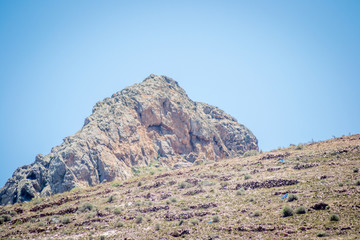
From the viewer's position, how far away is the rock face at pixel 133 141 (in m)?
45.2

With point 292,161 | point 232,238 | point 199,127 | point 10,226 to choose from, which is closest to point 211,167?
point 292,161

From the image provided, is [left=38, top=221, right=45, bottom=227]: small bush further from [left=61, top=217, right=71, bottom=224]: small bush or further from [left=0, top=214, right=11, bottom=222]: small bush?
[left=0, top=214, right=11, bottom=222]: small bush

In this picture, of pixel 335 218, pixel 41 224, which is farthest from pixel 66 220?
pixel 335 218

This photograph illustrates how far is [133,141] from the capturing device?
58156 millimetres

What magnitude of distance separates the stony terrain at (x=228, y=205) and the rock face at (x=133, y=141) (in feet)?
39.8

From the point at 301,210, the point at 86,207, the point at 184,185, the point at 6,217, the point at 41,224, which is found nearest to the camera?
the point at 301,210

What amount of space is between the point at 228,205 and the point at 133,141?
37.9 meters

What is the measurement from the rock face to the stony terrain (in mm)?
12130

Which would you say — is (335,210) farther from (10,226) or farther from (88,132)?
(88,132)

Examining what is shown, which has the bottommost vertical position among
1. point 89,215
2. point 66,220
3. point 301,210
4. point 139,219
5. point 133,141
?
point 301,210

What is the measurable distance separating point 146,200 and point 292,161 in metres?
16.5

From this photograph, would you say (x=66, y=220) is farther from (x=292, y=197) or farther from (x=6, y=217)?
(x=292, y=197)

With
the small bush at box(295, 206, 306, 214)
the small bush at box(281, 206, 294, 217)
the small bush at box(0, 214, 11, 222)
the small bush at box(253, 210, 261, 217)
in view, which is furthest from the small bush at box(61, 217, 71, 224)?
the small bush at box(295, 206, 306, 214)

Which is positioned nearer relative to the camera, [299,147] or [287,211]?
[287,211]
